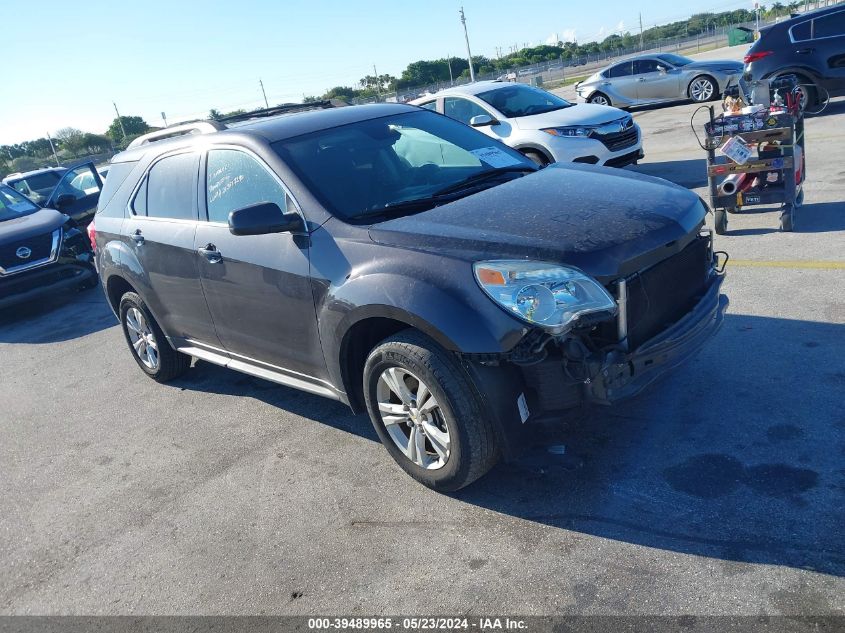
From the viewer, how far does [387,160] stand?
4363 millimetres

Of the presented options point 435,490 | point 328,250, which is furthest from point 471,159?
point 435,490

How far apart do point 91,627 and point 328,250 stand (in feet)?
6.68

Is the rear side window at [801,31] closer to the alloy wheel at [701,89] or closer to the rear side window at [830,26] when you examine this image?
the rear side window at [830,26]

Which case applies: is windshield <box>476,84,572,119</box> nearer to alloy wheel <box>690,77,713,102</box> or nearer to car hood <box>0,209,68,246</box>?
car hood <box>0,209,68,246</box>

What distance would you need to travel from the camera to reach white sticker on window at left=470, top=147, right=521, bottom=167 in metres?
4.66

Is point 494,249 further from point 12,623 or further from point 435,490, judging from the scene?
point 12,623

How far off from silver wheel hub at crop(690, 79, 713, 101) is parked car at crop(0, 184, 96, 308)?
14.5 m

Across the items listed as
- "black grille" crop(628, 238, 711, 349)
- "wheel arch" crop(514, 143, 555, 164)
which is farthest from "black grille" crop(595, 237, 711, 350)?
"wheel arch" crop(514, 143, 555, 164)

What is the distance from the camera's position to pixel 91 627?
3207mm

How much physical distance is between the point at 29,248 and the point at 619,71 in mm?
15414

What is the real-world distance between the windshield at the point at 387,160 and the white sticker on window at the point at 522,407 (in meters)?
1.21

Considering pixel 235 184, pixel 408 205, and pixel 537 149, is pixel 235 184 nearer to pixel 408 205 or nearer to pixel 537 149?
pixel 408 205

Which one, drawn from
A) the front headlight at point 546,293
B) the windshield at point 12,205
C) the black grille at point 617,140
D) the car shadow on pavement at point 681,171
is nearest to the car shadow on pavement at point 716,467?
the front headlight at point 546,293

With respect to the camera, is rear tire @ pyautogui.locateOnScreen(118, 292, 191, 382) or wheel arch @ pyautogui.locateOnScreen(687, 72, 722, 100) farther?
wheel arch @ pyautogui.locateOnScreen(687, 72, 722, 100)
